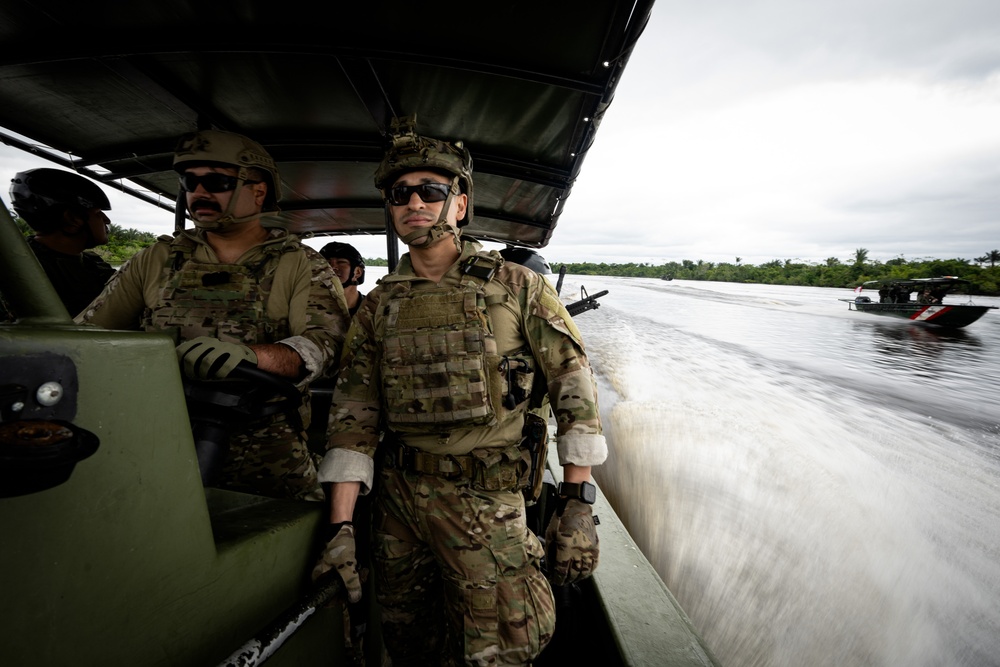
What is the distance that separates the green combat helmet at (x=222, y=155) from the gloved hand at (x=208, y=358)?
0.79 metres

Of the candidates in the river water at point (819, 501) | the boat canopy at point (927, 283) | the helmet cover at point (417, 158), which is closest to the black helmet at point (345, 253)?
the helmet cover at point (417, 158)

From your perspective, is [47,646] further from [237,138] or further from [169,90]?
[169,90]

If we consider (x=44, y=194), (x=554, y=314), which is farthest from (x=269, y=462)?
(x=44, y=194)

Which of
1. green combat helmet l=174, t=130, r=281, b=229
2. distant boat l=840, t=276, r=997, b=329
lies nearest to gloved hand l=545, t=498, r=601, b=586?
green combat helmet l=174, t=130, r=281, b=229

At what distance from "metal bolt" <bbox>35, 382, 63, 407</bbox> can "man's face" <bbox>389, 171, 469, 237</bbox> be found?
4.03 ft

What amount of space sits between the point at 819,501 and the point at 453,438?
5.33m

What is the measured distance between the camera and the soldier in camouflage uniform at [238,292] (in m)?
1.79

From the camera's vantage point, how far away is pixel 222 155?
184cm

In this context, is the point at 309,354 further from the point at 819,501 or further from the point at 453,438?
the point at 819,501

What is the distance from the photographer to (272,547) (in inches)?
44.6

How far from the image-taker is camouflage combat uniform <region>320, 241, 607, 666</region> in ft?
4.88

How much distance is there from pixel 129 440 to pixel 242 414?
1.55ft

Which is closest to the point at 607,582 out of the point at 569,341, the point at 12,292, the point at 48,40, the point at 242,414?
the point at 569,341

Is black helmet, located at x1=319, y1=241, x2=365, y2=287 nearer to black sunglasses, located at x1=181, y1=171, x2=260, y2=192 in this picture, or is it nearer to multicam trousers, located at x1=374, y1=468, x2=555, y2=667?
black sunglasses, located at x1=181, y1=171, x2=260, y2=192
